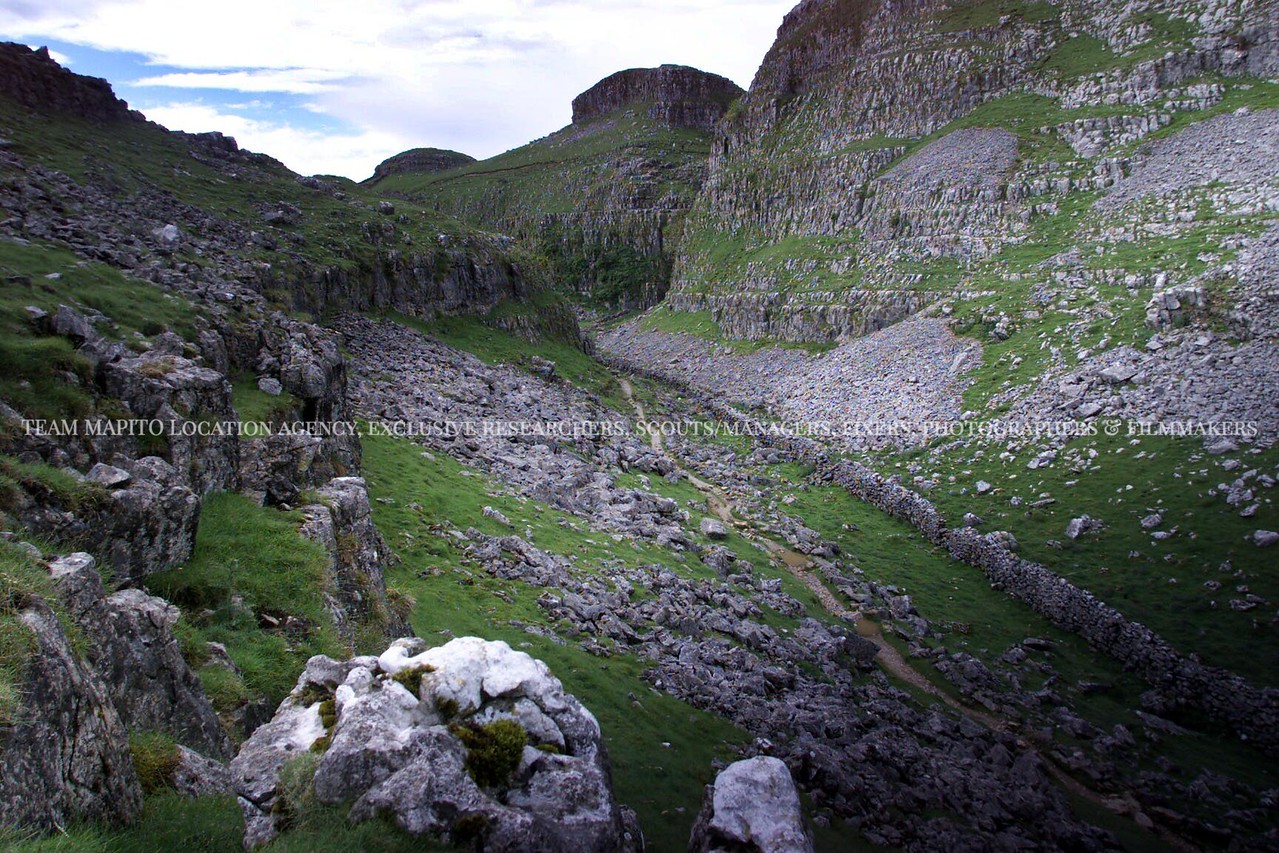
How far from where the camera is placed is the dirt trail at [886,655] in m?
22.5

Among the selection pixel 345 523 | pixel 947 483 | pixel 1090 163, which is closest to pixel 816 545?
pixel 947 483

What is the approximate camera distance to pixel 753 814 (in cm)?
1231

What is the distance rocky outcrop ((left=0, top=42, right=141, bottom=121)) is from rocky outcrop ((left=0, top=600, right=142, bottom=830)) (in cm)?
8289

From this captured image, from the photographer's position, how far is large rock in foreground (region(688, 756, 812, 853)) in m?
11.9

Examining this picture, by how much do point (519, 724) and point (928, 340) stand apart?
7142 centimetres

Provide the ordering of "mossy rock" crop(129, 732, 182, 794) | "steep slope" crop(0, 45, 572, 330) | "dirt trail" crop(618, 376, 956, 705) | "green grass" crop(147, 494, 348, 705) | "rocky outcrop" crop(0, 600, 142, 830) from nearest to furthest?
"rocky outcrop" crop(0, 600, 142, 830), "mossy rock" crop(129, 732, 182, 794), "green grass" crop(147, 494, 348, 705), "dirt trail" crop(618, 376, 956, 705), "steep slope" crop(0, 45, 572, 330)

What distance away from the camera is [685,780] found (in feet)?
65.2

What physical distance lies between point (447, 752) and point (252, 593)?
7714 mm

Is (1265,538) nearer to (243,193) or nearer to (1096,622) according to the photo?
(1096,622)

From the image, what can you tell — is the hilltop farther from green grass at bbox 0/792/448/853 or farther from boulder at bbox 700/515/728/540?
boulder at bbox 700/515/728/540

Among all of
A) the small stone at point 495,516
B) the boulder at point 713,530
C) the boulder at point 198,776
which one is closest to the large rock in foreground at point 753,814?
the boulder at point 198,776

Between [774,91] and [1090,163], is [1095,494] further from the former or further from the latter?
[774,91]

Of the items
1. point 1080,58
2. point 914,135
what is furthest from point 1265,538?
point 914,135

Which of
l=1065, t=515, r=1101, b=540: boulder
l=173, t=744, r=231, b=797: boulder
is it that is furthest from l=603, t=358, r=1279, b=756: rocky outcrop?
l=173, t=744, r=231, b=797: boulder
